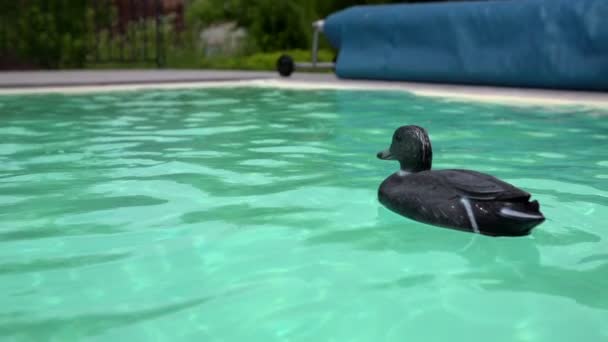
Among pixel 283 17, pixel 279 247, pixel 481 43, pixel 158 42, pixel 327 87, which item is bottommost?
pixel 279 247

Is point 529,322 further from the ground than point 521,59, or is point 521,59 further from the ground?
point 521,59

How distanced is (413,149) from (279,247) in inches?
39.3

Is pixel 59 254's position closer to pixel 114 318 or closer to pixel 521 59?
pixel 114 318

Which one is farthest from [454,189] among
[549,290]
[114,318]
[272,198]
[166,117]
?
[166,117]

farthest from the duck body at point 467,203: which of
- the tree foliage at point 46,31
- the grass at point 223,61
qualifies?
the tree foliage at point 46,31

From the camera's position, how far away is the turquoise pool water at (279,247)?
8.01ft

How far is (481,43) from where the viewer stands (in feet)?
37.8

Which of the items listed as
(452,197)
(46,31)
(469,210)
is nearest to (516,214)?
(469,210)

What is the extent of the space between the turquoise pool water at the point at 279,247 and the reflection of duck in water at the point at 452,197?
85 mm

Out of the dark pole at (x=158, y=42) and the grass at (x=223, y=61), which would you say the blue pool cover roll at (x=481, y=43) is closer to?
the grass at (x=223, y=61)

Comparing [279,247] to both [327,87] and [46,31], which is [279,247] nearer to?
[327,87]

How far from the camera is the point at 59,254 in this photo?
318cm

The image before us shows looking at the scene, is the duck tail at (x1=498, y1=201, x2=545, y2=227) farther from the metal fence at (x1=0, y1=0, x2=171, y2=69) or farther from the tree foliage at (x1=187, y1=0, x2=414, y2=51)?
the tree foliage at (x1=187, y1=0, x2=414, y2=51)

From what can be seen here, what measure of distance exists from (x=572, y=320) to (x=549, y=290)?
0.29 m
